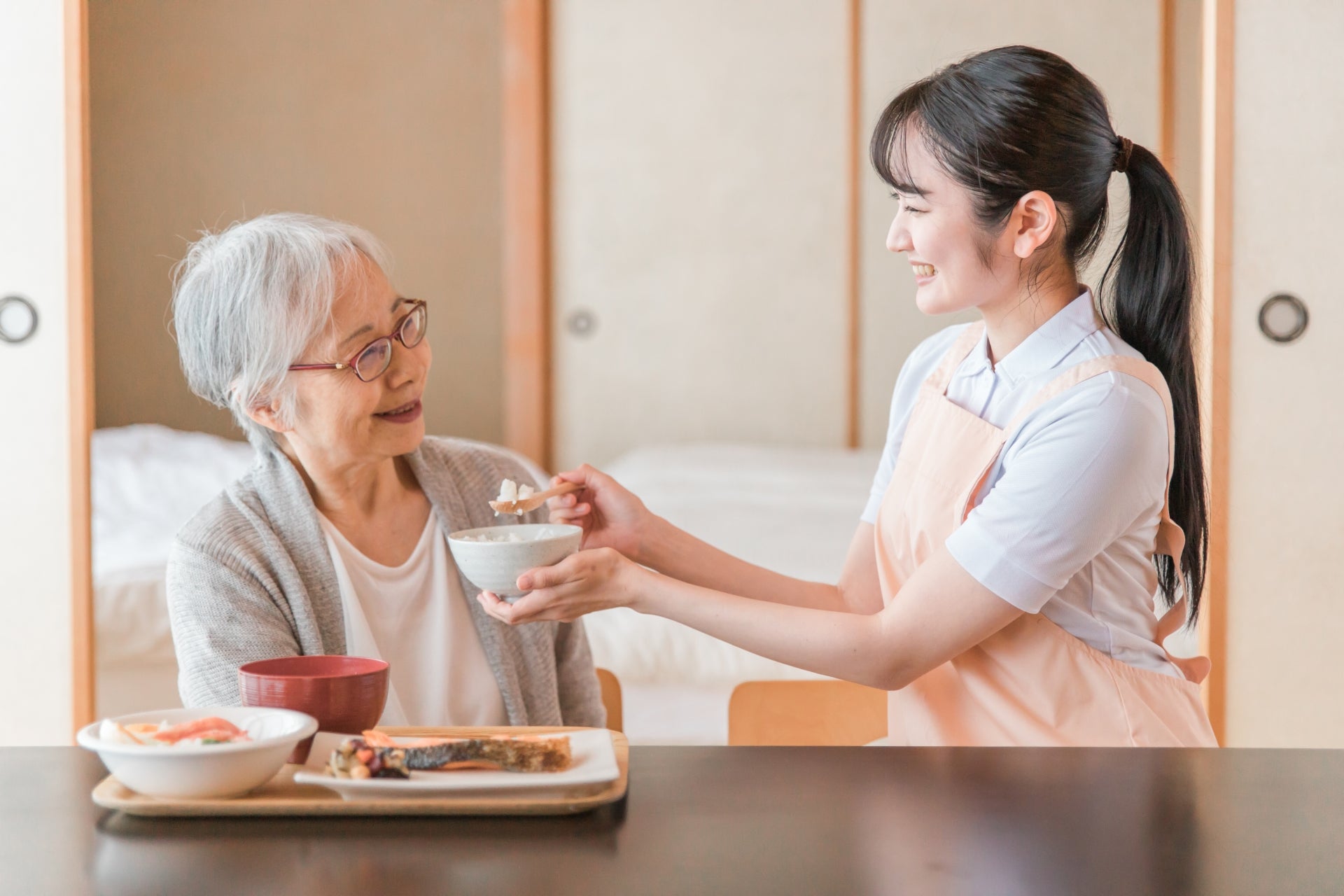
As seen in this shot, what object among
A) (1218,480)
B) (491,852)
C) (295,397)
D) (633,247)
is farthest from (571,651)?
(633,247)

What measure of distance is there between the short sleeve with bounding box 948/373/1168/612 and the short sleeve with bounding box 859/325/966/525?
1.18 feet

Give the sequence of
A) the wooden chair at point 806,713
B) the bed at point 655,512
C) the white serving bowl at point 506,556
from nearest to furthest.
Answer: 1. the white serving bowl at point 506,556
2. the wooden chair at point 806,713
3. the bed at point 655,512

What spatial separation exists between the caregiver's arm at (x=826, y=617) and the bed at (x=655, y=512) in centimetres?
92

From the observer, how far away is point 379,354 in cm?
153

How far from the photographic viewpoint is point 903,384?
167cm

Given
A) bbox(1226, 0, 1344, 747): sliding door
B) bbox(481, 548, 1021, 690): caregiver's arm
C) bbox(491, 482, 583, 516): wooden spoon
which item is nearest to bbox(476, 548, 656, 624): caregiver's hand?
bbox(481, 548, 1021, 690): caregiver's arm

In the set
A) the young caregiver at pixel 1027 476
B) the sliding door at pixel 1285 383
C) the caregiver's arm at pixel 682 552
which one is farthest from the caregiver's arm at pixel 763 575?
the sliding door at pixel 1285 383

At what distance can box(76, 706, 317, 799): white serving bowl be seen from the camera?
85 centimetres

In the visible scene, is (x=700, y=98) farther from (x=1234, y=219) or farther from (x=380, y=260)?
(x=380, y=260)

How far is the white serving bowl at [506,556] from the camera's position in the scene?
1188 millimetres

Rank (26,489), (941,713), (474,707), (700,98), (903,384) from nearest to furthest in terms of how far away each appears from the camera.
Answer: (941,713) → (474,707) → (903,384) → (26,489) → (700,98)

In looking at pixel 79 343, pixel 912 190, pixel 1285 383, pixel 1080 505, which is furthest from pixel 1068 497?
pixel 79 343

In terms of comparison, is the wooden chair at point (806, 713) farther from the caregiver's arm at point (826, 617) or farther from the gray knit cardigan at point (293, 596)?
the caregiver's arm at point (826, 617)

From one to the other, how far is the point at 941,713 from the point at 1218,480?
3.17ft
